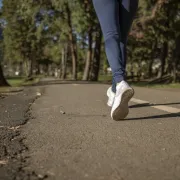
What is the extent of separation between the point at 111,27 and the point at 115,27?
0.16ft

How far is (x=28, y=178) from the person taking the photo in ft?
5.26

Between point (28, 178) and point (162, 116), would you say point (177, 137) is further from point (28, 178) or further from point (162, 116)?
point (28, 178)

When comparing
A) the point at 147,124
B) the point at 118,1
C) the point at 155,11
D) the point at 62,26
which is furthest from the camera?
the point at 62,26

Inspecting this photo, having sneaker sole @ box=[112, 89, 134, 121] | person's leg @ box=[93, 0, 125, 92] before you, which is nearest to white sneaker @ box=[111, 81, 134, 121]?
sneaker sole @ box=[112, 89, 134, 121]

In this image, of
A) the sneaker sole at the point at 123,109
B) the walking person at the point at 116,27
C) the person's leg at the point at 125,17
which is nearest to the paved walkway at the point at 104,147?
the sneaker sole at the point at 123,109

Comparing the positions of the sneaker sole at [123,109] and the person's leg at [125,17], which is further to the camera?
the person's leg at [125,17]

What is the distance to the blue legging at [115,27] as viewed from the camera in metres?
3.74

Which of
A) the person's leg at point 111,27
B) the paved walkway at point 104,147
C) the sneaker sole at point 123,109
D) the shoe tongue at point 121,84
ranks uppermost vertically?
the person's leg at point 111,27

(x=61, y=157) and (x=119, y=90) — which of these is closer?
(x=61, y=157)

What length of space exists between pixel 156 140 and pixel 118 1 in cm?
207

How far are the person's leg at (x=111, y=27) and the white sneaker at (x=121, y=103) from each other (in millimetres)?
413

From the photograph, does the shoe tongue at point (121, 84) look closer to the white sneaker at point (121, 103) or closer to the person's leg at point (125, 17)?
the white sneaker at point (121, 103)

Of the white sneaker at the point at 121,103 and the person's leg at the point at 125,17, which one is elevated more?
the person's leg at the point at 125,17

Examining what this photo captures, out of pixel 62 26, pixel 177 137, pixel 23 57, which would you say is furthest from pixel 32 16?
pixel 23 57
